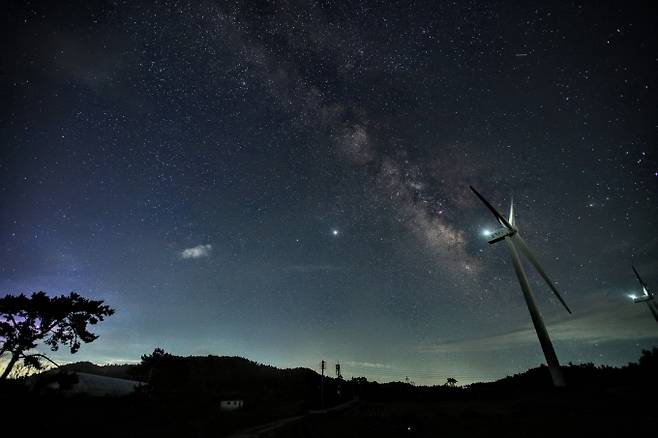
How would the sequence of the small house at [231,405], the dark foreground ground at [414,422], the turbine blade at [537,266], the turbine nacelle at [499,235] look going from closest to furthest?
the dark foreground ground at [414,422] < the turbine blade at [537,266] < the turbine nacelle at [499,235] < the small house at [231,405]

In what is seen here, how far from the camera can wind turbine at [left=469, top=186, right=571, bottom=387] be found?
30.2 metres

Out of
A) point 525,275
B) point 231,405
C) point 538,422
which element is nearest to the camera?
point 538,422

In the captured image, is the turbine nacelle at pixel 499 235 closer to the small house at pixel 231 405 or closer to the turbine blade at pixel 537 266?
the turbine blade at pixel 537 266

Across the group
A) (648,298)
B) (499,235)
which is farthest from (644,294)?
(499,235)

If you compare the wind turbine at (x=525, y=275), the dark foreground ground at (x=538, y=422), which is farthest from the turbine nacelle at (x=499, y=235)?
the dark foreground ground at (x=538, y=422)

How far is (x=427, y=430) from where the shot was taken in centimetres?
2377

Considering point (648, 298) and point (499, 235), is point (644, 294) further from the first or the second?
point (499, 235)

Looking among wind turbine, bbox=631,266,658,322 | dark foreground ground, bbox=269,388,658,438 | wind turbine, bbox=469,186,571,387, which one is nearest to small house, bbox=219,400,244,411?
dark foreground ground, bbox=269,388,658,438

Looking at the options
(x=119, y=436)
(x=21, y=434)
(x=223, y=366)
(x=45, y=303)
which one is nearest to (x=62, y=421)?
(x=21, y=434)

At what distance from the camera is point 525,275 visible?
3600 centimetres

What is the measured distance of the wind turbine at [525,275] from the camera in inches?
1188

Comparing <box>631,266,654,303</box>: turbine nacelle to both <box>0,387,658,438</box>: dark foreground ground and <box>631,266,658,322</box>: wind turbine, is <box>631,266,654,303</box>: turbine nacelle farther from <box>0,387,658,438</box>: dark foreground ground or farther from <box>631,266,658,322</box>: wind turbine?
<box>0,387,658,438</box>: dark foreground ground

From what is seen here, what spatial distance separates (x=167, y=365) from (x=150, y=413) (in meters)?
47.4

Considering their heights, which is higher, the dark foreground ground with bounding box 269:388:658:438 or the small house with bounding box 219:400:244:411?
the small house with bounding box 219:400:244:411
